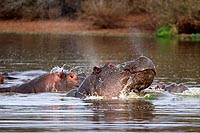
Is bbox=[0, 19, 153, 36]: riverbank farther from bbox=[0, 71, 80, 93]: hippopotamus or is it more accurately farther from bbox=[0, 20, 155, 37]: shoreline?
bbox=[0, 71, 80, 93]: hippopotamus

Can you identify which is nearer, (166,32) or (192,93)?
(192,93)

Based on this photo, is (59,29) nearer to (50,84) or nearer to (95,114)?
(50,84)

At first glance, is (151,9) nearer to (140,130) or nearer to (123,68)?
(123,68)

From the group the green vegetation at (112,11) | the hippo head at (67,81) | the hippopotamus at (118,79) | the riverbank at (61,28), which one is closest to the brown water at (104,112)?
the hippopotamus at (118,79)

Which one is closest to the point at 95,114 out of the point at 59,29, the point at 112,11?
the point at 59,29

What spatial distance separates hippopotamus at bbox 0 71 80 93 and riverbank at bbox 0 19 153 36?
94.7 ft

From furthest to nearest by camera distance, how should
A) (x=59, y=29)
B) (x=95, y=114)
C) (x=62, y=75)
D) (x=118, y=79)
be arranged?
1. (x=59, y=29)
2. (x=62, y=75)
3. (x=118, y=79)
4. (x=95, y=114)

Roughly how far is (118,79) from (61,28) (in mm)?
33239

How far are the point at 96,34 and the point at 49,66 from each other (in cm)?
2218

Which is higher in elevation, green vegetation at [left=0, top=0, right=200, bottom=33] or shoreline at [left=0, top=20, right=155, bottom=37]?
green vegetation at [left=0, top=0, right=200, bottom=33]

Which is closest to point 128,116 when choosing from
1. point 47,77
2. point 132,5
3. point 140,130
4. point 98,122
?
point 98,122

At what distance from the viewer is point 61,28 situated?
44406 millimetres

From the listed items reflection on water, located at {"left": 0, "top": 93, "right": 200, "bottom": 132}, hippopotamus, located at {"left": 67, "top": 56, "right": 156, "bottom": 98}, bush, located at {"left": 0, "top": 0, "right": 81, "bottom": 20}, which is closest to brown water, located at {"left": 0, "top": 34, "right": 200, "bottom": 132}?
reflection on water, located at {"left": 0, "top": 93, "right": 200, "bottom": 132}

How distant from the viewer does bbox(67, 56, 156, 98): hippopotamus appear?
36.0 ft
